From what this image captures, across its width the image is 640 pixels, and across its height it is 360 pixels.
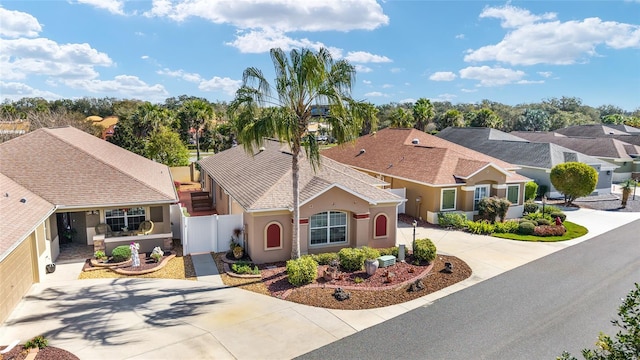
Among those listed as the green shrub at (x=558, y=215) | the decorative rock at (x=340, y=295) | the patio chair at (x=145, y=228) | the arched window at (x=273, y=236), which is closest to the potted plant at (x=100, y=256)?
the patio chair at (x=145, y=228)

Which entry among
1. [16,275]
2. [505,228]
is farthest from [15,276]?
[505,228]

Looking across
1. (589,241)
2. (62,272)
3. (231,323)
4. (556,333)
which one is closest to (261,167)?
(62,272)

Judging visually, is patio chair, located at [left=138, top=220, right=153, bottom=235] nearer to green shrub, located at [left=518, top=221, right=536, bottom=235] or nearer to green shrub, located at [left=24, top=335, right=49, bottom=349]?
green shrub, located at [left=24, top=335, right=49, bottom=349]

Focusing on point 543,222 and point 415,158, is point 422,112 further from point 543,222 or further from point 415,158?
point 543,222

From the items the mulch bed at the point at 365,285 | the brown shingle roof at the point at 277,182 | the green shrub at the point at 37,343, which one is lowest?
the mulch bed at the point at 365,285

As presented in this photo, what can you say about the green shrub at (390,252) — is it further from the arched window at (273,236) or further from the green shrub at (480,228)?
the green shrub at (480,228)
